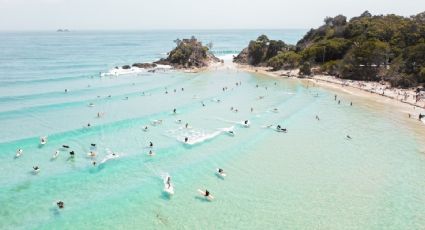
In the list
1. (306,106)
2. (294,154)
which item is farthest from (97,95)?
(294,154)

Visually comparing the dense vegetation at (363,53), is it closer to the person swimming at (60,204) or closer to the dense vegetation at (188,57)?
the dense vegetation at (188,57)

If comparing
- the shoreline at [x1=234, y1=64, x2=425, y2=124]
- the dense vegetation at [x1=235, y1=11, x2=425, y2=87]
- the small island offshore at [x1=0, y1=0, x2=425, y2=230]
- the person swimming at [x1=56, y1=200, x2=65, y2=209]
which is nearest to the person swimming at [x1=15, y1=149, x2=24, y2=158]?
the small island offshore at [x1=0, y1=0, x2=425, y2=230]

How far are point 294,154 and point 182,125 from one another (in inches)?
670

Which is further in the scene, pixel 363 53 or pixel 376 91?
pixel 363 53

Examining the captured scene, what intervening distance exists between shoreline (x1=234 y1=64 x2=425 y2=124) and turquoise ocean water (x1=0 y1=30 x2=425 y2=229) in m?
3.24

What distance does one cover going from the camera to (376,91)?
72312mm

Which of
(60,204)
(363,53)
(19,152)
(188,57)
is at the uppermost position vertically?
(363,53)

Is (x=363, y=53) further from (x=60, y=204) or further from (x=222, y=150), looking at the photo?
(x=60, y=204)

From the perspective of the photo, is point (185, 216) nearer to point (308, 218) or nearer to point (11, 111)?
point (308, 218)

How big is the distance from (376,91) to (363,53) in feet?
41.8

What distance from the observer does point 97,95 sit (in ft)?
235

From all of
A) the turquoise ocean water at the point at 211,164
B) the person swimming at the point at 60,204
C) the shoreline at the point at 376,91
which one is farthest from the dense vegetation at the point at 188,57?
the person swimming at the point at 60,204

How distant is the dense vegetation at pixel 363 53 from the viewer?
75.5 m

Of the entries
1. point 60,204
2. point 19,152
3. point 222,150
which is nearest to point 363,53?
point 222,150
